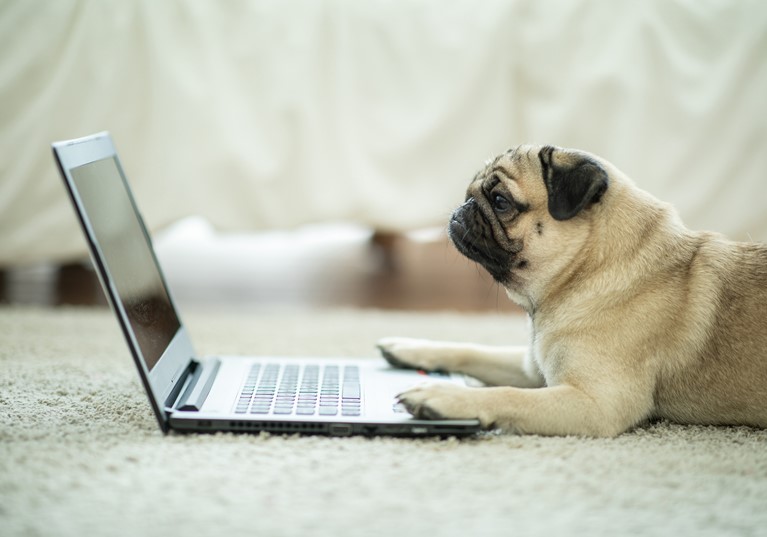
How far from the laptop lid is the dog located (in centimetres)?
41

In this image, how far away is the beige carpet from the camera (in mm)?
1029

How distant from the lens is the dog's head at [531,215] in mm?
1562

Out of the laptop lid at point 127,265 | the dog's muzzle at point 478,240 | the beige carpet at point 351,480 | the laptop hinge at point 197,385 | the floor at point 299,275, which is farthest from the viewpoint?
the floor at point 299,275

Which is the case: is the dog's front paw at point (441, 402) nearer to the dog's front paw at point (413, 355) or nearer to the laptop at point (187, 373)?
the laptop at point (187, 373)

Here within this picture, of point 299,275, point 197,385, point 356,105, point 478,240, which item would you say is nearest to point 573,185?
point 478,240

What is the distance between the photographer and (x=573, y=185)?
155 cm

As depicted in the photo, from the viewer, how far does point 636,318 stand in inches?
60.9

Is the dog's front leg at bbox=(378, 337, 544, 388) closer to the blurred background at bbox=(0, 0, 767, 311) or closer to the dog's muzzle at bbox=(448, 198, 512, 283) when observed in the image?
the dog's muzzle at bbox=(448, 198, 512, 283)

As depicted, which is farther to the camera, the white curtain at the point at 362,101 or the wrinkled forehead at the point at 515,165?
the white curtain at the point at 362,101

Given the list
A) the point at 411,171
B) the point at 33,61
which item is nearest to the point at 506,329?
the point at 411,171

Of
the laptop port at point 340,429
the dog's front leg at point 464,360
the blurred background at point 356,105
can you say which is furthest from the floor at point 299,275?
the laptop port at point 340,429

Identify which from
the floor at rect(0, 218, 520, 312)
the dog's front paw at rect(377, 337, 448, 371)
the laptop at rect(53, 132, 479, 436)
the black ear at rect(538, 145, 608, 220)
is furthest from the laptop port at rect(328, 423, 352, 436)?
the floor at rect(0, 218, 520, 312)

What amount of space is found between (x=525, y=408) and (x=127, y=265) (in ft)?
2.33

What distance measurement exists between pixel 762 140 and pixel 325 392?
1.78m
